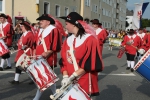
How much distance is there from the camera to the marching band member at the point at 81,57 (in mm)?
3244

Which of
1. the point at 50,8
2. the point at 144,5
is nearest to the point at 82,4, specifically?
the point at 50,8

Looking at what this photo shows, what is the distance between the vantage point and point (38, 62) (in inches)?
177

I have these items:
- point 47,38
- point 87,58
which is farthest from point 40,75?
point 87,58

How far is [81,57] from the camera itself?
10.8 feet

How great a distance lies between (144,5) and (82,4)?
2469 cm

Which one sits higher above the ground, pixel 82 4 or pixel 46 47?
pixel 82 4

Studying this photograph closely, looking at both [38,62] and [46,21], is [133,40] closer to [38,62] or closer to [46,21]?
[46,21]

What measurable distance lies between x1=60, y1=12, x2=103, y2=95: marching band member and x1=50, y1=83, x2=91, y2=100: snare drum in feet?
0.39

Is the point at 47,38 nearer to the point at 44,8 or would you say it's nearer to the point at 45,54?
the point at 45,54

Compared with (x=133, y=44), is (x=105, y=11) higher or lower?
higher

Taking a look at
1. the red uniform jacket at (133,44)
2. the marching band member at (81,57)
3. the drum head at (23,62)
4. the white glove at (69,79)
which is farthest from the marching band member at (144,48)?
the white glove at (69,79)

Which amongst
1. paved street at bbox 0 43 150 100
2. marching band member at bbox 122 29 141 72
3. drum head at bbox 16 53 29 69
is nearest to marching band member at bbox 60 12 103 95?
drum head at bbox 16 53 29 69

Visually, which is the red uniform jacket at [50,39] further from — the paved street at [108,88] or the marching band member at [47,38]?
the paved street at [108,88]

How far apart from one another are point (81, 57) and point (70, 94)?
0.54 meters
